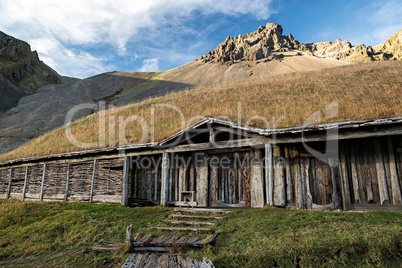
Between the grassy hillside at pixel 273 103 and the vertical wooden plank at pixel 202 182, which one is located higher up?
the grassy hillside at pixel 273 103

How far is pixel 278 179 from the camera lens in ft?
39.9

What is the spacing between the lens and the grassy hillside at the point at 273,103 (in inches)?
714

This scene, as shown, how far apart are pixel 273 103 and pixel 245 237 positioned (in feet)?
55.2

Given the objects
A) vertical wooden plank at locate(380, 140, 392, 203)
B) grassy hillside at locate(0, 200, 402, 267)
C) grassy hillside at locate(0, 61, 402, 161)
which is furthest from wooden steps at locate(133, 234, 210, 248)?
grassy hillside at locate(0, 61, 402, 161)

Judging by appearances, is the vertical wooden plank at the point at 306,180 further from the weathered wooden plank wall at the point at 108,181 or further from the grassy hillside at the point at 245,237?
the weathered wooden plank wall at the point at 108,181

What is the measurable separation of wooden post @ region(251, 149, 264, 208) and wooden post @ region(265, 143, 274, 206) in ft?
1.54

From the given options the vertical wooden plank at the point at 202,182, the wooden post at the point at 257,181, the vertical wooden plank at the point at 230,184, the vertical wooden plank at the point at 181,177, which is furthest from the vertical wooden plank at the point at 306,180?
the vertical wooden plank at the point at 181,177

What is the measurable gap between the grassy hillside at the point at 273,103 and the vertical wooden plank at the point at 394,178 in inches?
83.9

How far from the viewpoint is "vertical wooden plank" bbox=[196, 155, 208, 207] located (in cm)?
1406

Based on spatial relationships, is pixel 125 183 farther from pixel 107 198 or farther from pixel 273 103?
pixel 273 103

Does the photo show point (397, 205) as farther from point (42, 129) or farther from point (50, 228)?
point (42, 129)

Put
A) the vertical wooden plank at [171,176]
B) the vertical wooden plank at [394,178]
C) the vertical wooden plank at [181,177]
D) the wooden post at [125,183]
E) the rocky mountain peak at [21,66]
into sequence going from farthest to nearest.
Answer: the rocky mountain peak at [21,66]
the wooden post at [125,183]
the vertical wooden plank at [171,176]
the vertical wooden plank at [181,177]
the vertical wooden plank at [394,178]

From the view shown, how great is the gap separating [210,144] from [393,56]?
346 feet

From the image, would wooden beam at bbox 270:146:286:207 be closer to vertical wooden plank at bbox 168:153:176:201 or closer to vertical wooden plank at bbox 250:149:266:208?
vertical wooden plank at bbox 250:149:266:208
